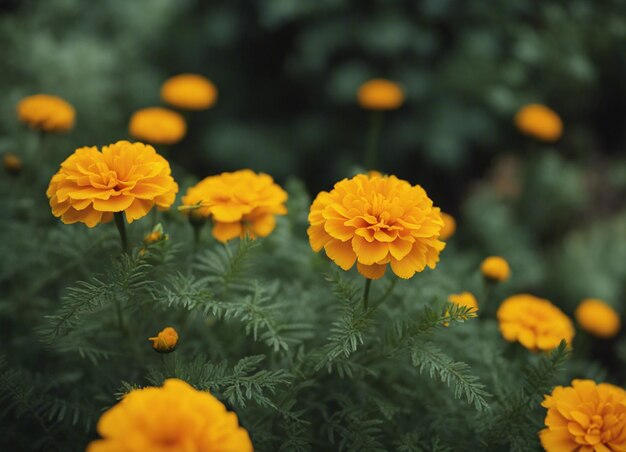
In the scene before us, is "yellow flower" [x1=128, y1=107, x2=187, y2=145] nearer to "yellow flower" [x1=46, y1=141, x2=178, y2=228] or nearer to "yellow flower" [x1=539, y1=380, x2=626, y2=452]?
"yellow flower" [x1=46, y1=141, x2=178, y2=228]

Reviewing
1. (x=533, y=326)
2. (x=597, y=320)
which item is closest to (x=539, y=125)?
(x=597, y=320)

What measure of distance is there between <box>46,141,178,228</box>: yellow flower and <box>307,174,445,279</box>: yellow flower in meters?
0.26

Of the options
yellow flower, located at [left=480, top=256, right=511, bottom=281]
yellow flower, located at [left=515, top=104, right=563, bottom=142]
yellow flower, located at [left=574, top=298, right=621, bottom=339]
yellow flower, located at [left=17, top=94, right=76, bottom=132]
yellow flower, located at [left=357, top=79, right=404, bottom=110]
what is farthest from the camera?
yellow flower, located at [left=515, top=104, right=563, bottom=142]

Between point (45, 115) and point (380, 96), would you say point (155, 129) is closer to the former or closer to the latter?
point (45, 115)

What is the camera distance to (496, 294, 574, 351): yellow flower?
3.76ft

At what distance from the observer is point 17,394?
0.98 m

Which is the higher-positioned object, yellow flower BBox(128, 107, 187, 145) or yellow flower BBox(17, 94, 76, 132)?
yellow flower BBox(17, 94, 76, 132)

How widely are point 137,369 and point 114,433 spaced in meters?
0.55

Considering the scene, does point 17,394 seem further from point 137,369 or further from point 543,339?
point 543,339

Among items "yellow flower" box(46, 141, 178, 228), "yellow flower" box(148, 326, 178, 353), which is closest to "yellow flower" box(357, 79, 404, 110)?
"yellow flower" box(46, 141, 178, 228)

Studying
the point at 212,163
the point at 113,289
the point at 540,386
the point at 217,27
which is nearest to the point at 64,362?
the point at 113,289

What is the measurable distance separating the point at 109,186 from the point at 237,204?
0.81 ft

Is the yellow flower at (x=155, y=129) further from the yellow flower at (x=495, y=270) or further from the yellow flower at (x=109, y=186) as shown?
the yellow flower at (x=495, y=270)

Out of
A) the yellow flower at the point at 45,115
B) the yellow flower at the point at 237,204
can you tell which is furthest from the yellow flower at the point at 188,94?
the yellow flower at the point at 237,204
